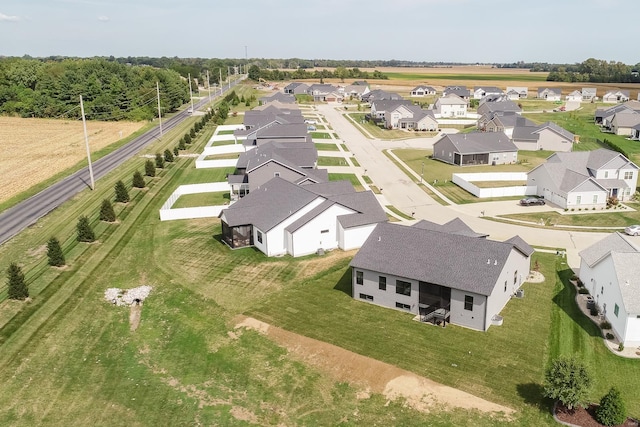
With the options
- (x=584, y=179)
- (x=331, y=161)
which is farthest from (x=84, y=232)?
(x=584, y=179)

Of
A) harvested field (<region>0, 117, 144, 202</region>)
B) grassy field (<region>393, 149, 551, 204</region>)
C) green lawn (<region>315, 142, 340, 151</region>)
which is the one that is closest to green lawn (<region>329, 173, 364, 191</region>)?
grassy field (<region>393, 149, 551, 204</region>)

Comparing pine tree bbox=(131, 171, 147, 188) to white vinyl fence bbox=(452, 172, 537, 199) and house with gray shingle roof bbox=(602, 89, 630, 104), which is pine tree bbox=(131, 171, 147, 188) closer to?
white vinyl fence bbox=(452, 172, 537, 199)

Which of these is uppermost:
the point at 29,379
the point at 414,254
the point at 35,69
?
the point at 35,69

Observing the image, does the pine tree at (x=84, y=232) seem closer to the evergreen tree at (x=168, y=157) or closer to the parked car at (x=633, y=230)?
the evergreen tree at (x=168, y=157)

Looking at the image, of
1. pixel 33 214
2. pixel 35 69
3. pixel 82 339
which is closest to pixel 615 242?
pixel 82 339

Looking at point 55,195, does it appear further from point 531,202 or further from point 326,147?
point 531,202

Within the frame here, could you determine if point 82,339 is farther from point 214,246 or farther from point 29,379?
point 214,246
